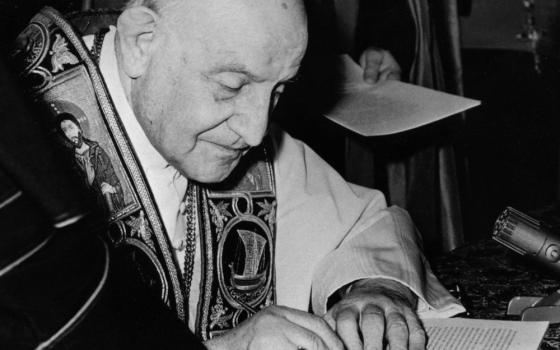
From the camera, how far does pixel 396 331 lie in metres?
1.33

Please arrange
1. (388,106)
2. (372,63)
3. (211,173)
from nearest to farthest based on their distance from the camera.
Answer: (211,173)
(388,106)
(372,63)

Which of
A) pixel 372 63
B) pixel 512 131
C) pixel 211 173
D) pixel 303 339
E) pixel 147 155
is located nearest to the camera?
pixel 303 339

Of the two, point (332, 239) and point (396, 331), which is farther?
point (332, 239)

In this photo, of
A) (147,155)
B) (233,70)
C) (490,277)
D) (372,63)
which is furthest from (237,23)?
(372,63)

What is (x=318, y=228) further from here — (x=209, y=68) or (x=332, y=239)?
(x=209, y=68)

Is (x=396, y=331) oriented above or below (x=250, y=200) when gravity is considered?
below

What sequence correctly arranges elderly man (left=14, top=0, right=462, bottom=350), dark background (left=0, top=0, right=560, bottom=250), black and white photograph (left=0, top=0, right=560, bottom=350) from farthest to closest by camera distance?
dark background (left=0, top=0, right=560, bottom=250), elderly man (left=14, top=0, right=462, bottom=350), black and white photograph (left=0, top=0, right=560, bottom=350)

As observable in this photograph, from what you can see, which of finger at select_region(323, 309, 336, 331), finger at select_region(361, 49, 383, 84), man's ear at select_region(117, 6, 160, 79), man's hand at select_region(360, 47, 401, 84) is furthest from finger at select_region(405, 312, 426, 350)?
man's hand at select_region(360, 47, 401, 84)

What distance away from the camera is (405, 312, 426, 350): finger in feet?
4.24

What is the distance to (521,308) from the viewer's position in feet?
4.77

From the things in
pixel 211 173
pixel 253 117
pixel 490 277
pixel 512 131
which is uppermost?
pixel 253 117

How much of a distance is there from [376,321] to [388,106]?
93 cm

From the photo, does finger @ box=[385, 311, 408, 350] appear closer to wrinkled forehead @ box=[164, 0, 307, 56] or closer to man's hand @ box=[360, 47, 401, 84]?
wrinkled forehead @ box=[164, 0, 307, 56]

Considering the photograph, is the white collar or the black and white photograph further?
the white collar
